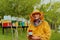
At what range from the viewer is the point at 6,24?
64.0ft

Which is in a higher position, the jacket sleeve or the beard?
the beard

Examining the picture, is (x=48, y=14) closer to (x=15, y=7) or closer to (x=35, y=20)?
(x=15, y=7)

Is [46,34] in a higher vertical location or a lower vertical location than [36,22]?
lower

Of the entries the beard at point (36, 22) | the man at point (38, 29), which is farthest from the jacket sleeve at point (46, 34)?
the beard at point (36, 22)

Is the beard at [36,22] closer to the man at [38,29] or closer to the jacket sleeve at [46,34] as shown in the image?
the man at [38,29]

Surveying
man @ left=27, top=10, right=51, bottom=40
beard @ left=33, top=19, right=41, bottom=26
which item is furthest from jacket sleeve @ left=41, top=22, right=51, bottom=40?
beard @ left=33, top=19, right=41, bottom=26

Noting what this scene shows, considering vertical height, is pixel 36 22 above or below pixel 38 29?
above

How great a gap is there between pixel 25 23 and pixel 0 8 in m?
7.64

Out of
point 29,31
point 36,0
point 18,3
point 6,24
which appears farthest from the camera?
point 6,24

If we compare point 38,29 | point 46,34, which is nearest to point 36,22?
point 38,29

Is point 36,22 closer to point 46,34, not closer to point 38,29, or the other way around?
point 38,29

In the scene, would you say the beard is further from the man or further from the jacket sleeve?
the jacket sleeve

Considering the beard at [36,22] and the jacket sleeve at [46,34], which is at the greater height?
the beard at [36,22]

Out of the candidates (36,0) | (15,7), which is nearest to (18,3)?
(15,7)
